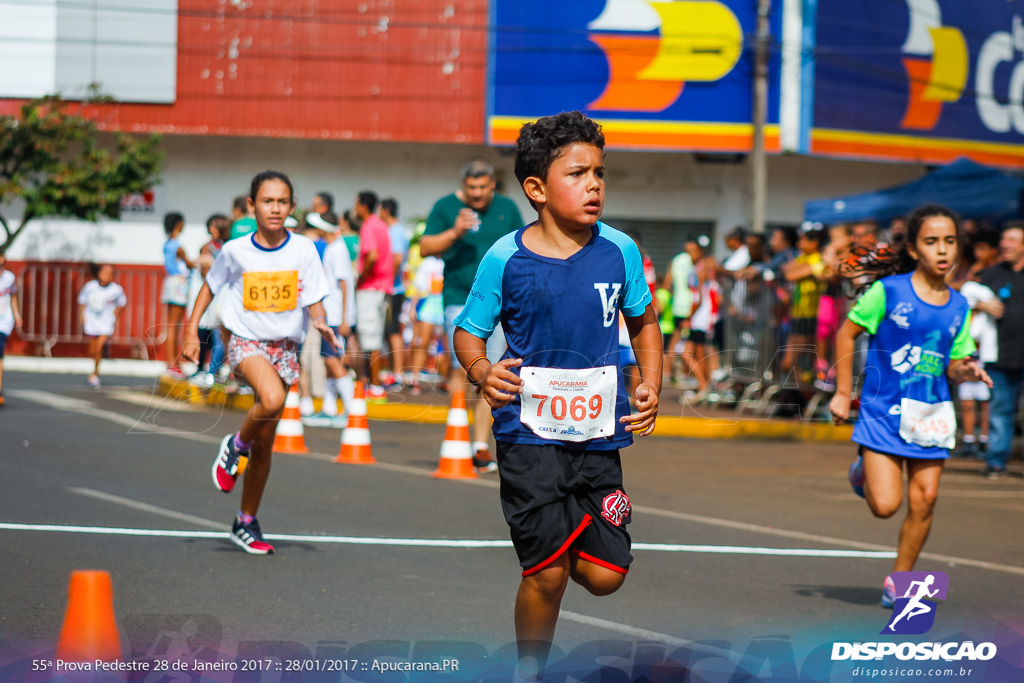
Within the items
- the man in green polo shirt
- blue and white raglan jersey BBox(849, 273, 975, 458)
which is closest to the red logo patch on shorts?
blue and white raglan jersey BBox(849, 273, 975, 458)

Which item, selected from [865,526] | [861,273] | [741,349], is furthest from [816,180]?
[861,273]

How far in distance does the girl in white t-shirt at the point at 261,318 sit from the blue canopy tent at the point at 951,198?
982 cm

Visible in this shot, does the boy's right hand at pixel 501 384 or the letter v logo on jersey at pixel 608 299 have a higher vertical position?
the letter v logo on jersey at pixel 608 299

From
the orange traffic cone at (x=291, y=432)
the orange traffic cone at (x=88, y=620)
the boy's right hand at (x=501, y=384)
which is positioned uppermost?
the boy's right hand at (x=501, y=384)

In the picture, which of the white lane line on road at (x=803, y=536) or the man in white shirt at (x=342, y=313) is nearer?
the white lane line on road at (x=803, y=536)

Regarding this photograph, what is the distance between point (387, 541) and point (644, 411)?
11.8 ft

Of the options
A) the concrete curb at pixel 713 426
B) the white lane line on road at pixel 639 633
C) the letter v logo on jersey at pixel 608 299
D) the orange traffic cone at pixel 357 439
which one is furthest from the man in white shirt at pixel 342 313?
the letter v logo on jersey at pixel 608 299

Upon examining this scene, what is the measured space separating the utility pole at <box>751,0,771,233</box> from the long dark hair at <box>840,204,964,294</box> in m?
17.5

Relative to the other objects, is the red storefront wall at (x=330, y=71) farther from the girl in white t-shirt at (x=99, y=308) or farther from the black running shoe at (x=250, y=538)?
the black running shoe at (x=250, y=538)

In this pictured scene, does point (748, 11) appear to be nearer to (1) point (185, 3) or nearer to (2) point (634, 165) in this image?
(2) point (634, 165)

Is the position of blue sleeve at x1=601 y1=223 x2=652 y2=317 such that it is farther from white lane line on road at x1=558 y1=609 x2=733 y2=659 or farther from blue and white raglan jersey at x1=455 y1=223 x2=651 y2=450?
white lane line on road at x1=558 y1=609 x2=733 y2=659

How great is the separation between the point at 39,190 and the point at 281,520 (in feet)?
58.0

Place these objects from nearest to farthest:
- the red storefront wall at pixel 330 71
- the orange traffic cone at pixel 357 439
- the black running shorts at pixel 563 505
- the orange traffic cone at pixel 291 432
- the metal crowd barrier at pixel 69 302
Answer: the black running shorts at pixel 563 505
the orange traffic cone at pixel 357 439
the orange traffic cone at pixel 291 432
the metal crowd barrier at pixel 69 302
the red storefront wall at pixel 330 71

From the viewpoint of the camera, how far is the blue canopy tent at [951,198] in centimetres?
1570
